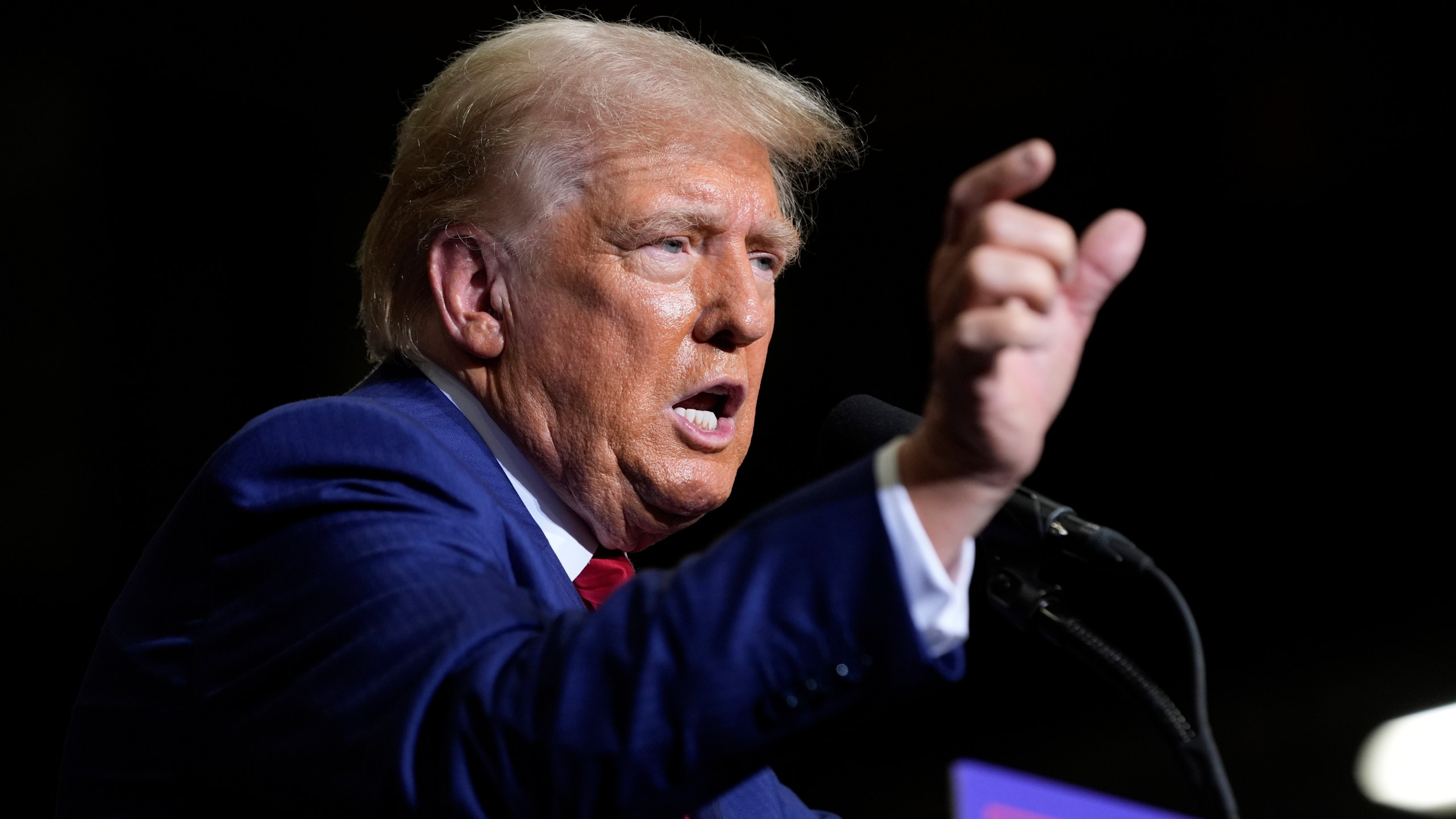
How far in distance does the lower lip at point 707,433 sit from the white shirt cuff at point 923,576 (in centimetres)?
77

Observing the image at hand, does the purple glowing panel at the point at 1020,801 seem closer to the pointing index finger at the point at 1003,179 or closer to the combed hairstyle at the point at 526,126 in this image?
the pointing index finger at the point at 1003,179

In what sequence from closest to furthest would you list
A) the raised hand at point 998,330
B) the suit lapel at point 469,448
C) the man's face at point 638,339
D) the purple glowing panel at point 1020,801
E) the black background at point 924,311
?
the raised hand at point 998,330, the purple glowing panel at point 1020,801, the suit lapel at point 469,448, the man's face at point 638,339, the black background at point 924,311

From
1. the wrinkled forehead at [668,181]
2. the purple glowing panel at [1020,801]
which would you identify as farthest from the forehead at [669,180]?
the purple glowing panel at [1020,801]

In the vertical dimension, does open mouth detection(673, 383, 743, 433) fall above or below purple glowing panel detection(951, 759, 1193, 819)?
above

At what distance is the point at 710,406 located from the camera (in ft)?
5.78

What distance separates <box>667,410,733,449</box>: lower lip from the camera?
1678 millimetres

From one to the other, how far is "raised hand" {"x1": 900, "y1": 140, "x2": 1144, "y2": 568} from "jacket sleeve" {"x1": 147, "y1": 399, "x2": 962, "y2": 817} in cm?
6

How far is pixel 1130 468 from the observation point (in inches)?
137

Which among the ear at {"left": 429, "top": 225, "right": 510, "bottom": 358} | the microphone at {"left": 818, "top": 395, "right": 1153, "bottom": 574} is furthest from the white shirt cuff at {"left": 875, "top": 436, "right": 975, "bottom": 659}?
the ear at {"left": 429, "top": 225, "right": 510, "bottom": 358}

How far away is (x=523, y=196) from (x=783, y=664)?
3.22ft

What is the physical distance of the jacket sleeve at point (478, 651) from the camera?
0.89 metres

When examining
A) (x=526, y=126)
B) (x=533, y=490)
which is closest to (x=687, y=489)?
(x=533, y=490)

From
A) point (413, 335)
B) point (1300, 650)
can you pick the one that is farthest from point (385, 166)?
point (1300, 650)

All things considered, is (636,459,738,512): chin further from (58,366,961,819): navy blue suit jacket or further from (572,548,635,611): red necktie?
(58,366,961,819): navy blue suit jacket
